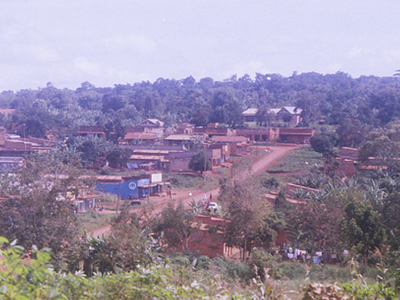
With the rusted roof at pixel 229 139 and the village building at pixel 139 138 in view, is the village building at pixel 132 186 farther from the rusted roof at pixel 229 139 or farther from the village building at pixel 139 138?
the village building at pixel 139 138

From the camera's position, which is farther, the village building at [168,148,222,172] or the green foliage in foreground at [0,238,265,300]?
the village building at [168,148,222,172]

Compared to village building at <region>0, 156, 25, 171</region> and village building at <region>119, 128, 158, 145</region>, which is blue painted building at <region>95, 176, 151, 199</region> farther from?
village building at <region>119, 128, 158, 145</region>

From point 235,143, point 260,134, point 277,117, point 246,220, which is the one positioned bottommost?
point 246,220

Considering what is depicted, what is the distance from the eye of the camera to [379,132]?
84.3 ft

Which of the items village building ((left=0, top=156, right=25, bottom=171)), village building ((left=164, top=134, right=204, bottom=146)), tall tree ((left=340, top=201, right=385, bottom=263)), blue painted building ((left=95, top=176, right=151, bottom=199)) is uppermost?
village building ((left=164, top=134, right=204, bottom=146))

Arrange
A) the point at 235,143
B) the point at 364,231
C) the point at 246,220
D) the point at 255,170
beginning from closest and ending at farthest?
the point at 364,231 < the point at 246,220 < the point at 255,170 < the point at 235,143

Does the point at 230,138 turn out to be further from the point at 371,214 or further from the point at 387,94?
the point at 371,214

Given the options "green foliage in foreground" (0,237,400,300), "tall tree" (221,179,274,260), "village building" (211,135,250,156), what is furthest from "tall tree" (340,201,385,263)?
"village building" (211,135,250,156)

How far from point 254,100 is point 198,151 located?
32.8 m

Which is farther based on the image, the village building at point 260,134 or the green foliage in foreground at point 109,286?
the village building at point 260,134

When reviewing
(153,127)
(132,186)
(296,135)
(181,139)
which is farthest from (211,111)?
(132,186)

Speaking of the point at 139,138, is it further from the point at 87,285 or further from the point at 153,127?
the point at 87,285

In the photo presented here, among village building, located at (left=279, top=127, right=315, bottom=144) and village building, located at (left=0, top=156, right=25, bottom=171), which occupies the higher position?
village building, located at (left=279, top=127, right=315, bottom=144)

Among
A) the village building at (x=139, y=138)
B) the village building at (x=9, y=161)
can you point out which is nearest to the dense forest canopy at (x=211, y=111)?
the village building at (x=139, y=138)
